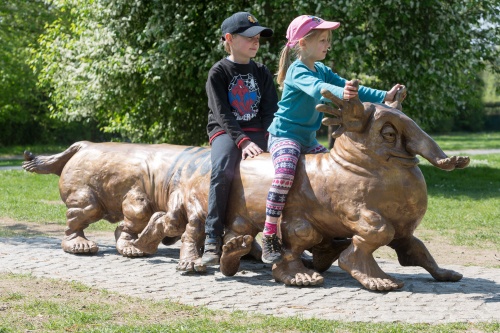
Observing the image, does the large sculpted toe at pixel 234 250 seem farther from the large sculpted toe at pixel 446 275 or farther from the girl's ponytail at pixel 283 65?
the large sculpted toe at pixel 446 275

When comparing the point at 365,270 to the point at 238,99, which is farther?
the point at 238,99

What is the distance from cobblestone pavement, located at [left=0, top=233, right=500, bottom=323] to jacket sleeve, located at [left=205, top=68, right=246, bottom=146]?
4.10ft

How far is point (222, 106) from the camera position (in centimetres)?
661

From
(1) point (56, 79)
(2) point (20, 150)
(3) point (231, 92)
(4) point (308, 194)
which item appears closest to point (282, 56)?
(3) point (231, 92)

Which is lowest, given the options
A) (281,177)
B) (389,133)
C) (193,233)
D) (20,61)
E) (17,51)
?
(193,233)

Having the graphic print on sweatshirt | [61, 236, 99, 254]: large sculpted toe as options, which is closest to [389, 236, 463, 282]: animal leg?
the graphic print on sweatshirt

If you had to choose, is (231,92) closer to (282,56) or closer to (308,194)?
(282,56)

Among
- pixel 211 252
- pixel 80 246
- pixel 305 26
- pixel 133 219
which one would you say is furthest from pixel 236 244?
pixel 80 246

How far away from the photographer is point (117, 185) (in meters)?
7.49

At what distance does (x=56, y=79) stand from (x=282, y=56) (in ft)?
48.5

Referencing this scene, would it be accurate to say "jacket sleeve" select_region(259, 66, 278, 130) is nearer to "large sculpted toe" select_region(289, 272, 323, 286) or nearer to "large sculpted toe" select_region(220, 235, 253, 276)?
"large sculpted toe" select_region(220, 235, 253, 276)

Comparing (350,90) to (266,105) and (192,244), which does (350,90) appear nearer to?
(266,105)

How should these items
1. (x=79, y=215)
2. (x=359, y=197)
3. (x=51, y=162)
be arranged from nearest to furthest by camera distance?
(x=359, y=197) → (x=79, y=215) → (x=51, y=162)

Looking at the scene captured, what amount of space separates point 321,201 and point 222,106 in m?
1.32
